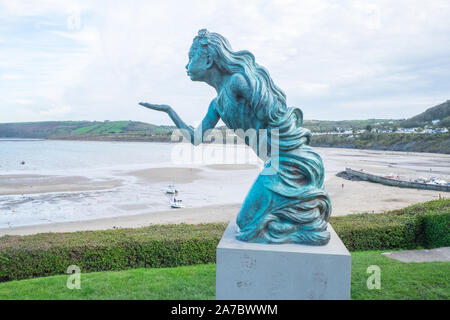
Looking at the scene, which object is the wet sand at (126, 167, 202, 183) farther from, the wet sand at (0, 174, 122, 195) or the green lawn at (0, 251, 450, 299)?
the green lawn at (0, 251, 450, 299)

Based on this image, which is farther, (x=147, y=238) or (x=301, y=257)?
(x=147, y=238)

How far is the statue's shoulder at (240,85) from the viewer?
3828 mm

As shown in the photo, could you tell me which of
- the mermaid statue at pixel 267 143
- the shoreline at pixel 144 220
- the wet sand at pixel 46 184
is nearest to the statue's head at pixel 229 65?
the mermaid statue at pixel 267 143

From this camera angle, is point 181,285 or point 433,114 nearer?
point 181,285

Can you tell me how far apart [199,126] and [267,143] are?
2.81ft

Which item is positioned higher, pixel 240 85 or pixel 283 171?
pixel 240 85

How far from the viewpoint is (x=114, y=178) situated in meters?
28.8

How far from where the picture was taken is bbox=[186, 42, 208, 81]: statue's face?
161 inches

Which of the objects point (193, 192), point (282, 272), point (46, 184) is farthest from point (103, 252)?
point (46, 184)

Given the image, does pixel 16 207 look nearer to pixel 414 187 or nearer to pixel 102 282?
pixel 102 282

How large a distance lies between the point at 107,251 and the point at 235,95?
5.18 metres

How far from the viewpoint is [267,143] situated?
13.5 ft

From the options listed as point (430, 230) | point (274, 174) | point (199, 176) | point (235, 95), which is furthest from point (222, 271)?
point (199, 176)

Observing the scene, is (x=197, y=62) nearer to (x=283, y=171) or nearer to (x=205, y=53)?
(x=205, y=53)
